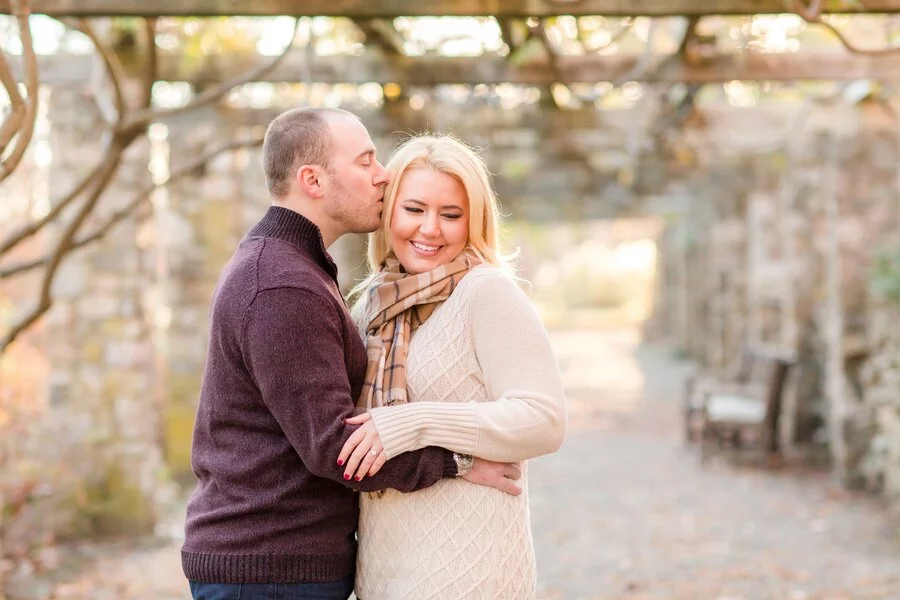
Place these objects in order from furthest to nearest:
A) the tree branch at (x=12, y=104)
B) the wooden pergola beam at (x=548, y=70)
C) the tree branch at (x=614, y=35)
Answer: the wooden pergola beam at (x=548, y=70), the tree branch at (x=614, y=35), the tree branch at (x=12, y=104)

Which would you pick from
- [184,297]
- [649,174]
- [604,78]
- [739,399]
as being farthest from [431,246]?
[649,174]

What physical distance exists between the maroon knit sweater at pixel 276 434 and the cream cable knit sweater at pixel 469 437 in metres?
0.07

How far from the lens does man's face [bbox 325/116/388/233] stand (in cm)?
240

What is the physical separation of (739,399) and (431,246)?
8.34 m

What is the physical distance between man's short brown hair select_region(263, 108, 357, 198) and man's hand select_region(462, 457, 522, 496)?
767mm

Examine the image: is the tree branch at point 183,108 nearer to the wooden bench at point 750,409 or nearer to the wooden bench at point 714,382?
the wooden bench at point 750,409

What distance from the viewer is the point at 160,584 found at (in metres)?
5.95

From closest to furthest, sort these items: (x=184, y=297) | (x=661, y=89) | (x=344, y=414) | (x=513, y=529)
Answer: (x=344, y=414) < (x=513, y=529) < (x=661, y=89) < (x=184, y=297)

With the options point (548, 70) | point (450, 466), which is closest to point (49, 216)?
point (450, 466)

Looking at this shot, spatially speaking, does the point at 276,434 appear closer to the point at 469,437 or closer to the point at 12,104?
the point at 469,437

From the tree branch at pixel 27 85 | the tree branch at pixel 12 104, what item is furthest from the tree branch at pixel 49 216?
the tree branch at pixel 12 104

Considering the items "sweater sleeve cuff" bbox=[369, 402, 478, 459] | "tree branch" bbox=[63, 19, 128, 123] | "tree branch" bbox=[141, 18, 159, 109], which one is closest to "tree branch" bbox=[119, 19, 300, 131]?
"tree branch" bbox=[63, 19, 128, 123]

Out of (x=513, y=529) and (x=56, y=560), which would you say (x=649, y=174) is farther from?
(x=513, y=529)

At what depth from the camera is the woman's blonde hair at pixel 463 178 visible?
8.17 ft
